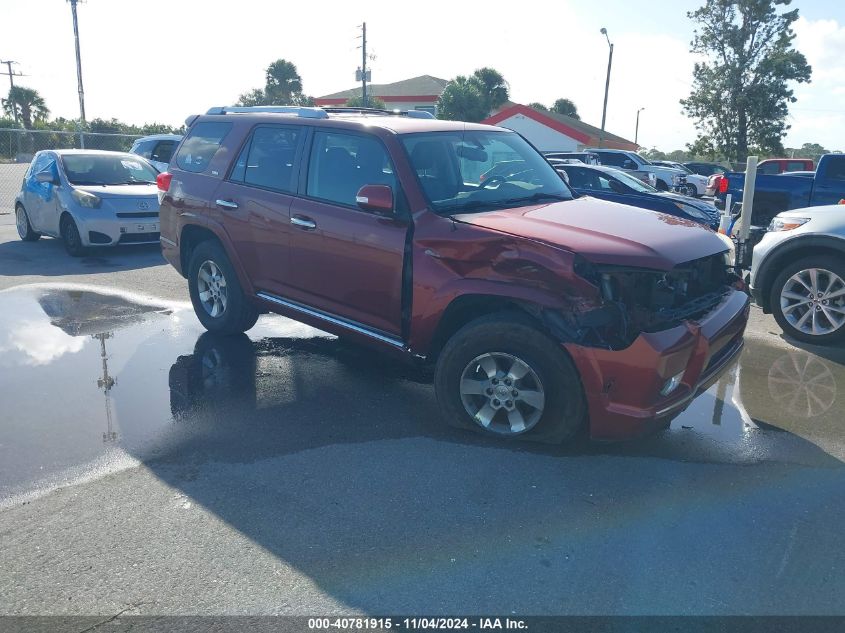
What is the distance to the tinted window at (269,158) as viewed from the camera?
5.56m

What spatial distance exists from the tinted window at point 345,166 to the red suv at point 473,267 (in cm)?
1

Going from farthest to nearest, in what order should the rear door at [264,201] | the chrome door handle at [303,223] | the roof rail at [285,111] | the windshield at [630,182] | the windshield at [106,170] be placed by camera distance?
the windshield at [630,182]
the windshield at [106,170]
the roof rail at [285,111]
the rear door at [264,201]
the chrome door handle at [303,223]

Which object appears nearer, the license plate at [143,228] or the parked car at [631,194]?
the license plate at [143,228]

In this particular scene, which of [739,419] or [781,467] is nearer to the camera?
[781,467]

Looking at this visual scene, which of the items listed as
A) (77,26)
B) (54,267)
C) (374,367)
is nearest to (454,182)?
(374,367)

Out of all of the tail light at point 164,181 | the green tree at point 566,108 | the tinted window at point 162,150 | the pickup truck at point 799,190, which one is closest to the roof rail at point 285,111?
the tail light at point 164,181

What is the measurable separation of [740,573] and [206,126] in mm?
5556

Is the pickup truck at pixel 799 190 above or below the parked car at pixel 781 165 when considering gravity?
below

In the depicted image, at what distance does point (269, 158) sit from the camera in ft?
18.9

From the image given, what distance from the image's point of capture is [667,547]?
3.33 m

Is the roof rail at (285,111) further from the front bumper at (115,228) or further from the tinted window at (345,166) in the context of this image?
the front bumper at (115,228)

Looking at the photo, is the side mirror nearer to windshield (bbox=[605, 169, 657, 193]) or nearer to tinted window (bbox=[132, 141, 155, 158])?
windshield (bbox=[605, 169, 657, 193])

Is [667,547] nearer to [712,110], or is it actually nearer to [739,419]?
[739,419]

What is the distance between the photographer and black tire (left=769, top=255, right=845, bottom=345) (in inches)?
254
